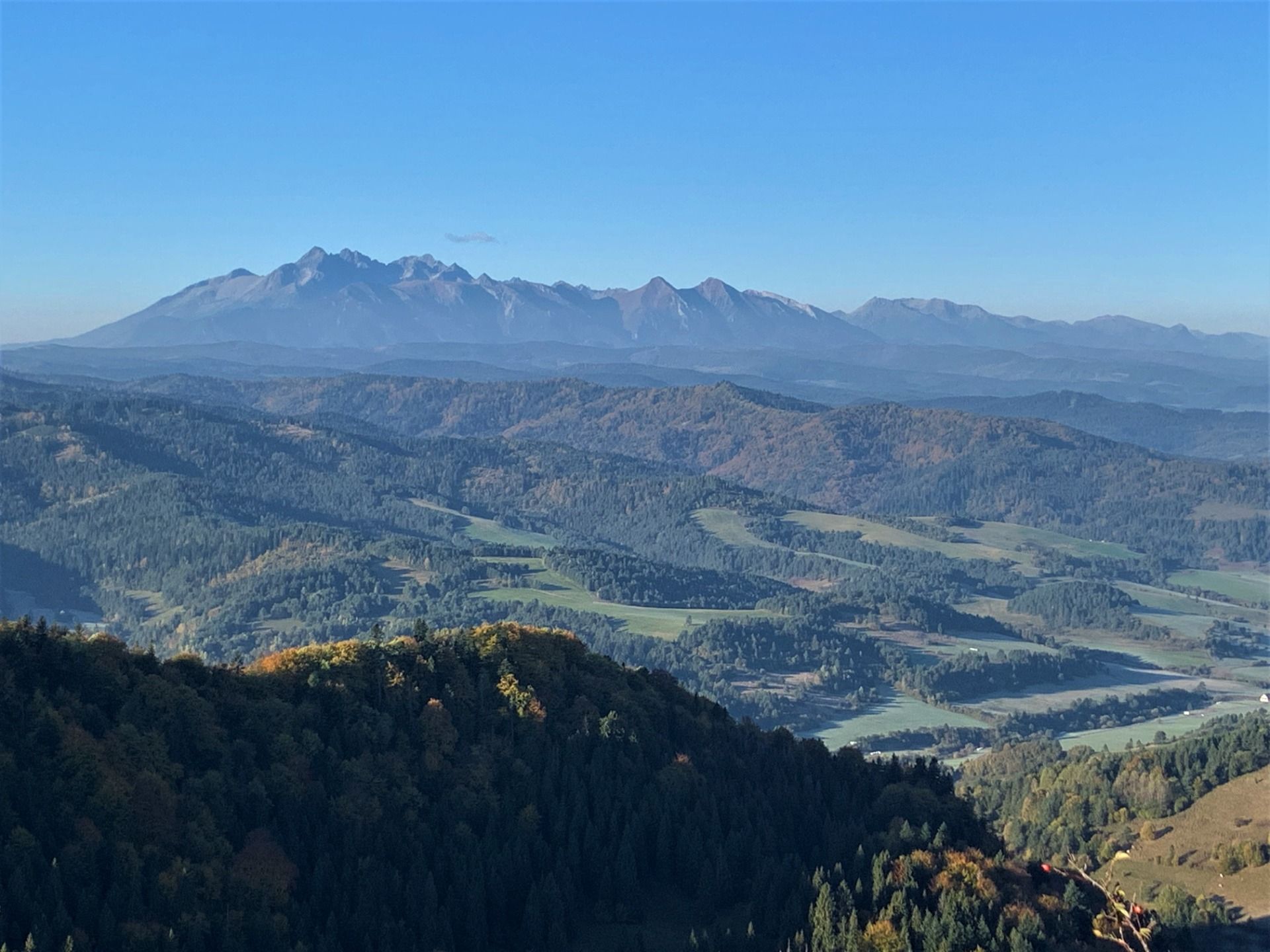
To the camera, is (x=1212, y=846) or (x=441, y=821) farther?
(x=1212, y=846)

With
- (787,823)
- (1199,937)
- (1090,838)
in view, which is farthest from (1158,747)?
(787,823)

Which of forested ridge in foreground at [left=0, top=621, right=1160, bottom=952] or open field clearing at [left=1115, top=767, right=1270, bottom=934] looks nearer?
forested ridge in foreground at [left=0, top=621, right=1160, bottom=952]

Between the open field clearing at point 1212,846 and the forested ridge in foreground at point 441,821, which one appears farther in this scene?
the open field clearing at point 1212,846

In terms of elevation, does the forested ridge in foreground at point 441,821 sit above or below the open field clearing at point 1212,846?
above

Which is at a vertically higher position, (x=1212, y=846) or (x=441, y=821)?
(x=441, y=821)

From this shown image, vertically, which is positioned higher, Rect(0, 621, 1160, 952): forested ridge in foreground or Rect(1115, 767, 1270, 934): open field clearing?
Rect(0, 621, 1160, 952): forested ridge in foreground

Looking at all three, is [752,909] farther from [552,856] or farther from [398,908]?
[398,908]
